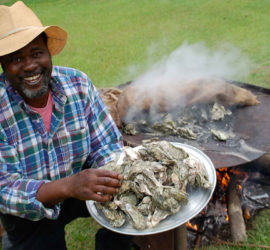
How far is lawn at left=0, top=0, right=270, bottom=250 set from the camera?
16.4 ft

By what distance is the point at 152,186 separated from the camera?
1.83 meters

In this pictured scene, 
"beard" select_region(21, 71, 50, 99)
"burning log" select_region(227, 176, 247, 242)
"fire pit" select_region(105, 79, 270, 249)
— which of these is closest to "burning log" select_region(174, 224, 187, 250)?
"fire pit" select_region(105, 79, 270, 249)

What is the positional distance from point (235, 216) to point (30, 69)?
2293 mm

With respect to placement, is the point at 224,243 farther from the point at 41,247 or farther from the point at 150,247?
the point at 41,247

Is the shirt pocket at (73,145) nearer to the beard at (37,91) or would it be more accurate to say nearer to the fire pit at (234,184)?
the beard at (37,91)

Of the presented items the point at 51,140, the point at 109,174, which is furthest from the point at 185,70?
the point at 109,174

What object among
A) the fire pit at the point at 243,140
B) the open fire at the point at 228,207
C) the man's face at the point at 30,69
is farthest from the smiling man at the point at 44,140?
the open fire at the point at 228,207

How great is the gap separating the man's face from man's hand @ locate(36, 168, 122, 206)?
0.66m

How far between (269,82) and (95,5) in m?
11.4

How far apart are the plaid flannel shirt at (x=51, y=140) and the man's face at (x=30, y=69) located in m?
0.09

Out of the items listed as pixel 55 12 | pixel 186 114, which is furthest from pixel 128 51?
pixel 55 12

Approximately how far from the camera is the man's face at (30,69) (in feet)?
6.47

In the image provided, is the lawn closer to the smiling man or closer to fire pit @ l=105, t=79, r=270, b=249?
fire pit @ l=105, t=79, r=270, b=249

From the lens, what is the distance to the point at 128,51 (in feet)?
27.4
